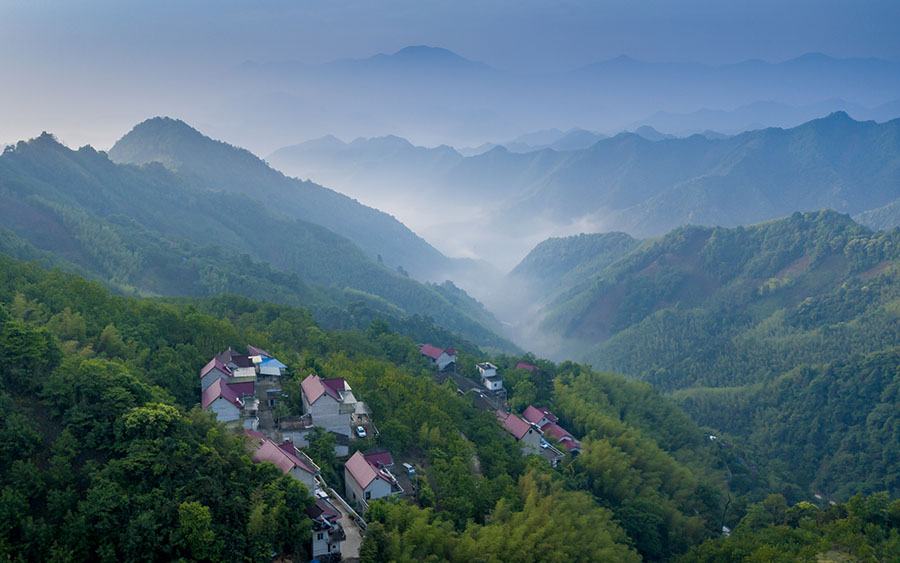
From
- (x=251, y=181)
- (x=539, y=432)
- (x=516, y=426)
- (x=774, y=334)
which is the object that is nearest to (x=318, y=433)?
(x=516, y=426)

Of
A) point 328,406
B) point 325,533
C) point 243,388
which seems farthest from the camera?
point 243,388

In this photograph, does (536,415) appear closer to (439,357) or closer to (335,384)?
(439,357)

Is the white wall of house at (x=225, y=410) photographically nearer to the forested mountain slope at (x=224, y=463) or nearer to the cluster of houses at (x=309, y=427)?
the cluster of houses at (x=309, y=427)

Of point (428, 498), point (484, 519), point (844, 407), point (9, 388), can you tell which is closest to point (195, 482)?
point (9, 388)

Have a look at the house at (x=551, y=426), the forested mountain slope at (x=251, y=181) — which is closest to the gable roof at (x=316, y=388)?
the house at (x=551, y=426)

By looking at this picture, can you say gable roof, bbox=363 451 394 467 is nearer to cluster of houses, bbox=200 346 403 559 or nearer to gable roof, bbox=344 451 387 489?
cluster of houses, bbox=200 346 403 559

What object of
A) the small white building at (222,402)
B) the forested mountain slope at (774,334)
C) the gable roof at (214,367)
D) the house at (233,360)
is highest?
the forested mountain slope at (774,334)

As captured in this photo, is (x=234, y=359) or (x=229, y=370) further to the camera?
(x=234, y=359)
